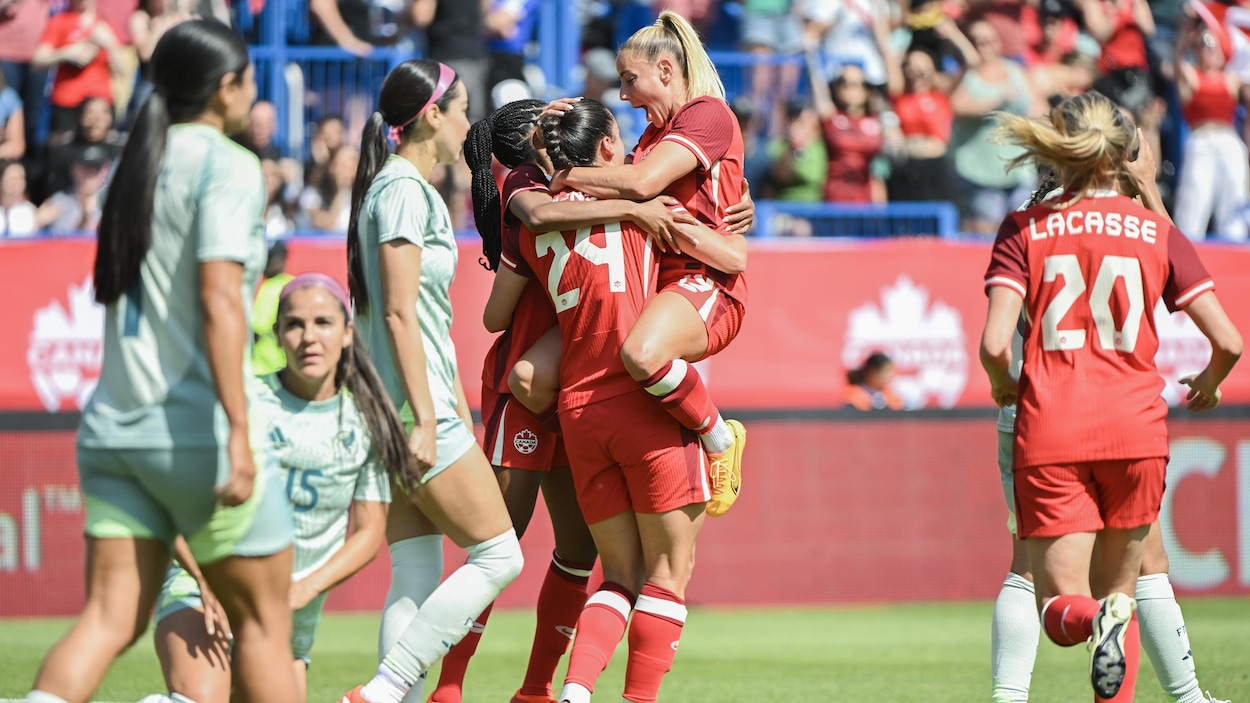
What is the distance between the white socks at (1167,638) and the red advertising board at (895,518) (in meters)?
5.16

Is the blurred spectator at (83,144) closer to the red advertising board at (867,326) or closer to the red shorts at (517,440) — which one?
the red advertising board at (867,326)

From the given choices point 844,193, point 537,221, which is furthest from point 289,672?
point 844,193

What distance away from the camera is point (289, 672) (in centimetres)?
376

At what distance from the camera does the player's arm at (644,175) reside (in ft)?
15.9

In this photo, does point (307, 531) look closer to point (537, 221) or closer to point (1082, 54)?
point (537, 221)

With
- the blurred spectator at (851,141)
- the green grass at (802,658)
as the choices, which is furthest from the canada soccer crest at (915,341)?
the blurred spectator at (851,141)

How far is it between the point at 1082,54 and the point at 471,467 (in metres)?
10.8

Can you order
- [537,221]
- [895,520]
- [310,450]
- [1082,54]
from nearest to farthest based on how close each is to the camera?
[310,450]
[537,221]
[895,520]
[1082,54]

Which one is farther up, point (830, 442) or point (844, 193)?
point (844, 193)

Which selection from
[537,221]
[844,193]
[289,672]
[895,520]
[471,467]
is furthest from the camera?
[844,193]

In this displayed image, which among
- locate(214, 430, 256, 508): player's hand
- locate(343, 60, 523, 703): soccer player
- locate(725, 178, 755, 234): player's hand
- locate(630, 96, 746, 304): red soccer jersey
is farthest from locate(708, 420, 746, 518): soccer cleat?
locate(214, 430, 256, 508): player's hand

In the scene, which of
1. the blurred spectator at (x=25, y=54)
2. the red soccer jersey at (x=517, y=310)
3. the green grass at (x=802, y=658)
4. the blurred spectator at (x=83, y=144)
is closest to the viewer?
the red soccer jersey at (x=517, y=310)

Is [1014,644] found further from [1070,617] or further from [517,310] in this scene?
[517,310]

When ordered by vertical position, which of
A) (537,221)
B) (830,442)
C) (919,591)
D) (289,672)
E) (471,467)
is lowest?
(919,591)
